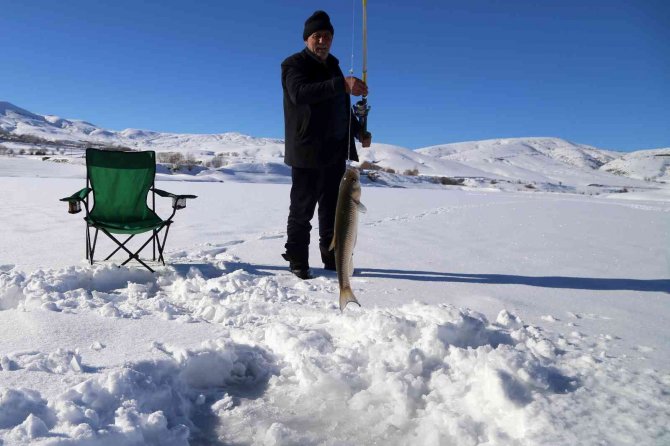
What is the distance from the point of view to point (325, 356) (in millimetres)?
2053

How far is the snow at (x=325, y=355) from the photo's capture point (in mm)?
1548

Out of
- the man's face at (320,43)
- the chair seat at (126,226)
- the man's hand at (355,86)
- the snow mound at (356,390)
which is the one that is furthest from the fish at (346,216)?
the chair seat at (126,226)

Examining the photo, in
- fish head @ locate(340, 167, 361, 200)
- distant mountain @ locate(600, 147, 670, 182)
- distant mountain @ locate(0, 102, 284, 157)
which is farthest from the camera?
distant mountain @ locate(0, 102, 284, 157)

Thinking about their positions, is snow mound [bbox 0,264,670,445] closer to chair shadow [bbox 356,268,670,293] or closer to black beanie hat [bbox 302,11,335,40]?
chair shadow [bbox 356,268,670,293]

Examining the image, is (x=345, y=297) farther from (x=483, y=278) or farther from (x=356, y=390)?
(x=483, y=278)

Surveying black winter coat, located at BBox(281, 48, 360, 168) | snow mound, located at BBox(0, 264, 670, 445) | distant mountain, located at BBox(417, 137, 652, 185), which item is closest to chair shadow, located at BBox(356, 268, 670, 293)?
black winter coat, located at BBox(281, 48, 360, 168)

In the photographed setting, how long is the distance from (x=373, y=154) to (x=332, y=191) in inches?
2840

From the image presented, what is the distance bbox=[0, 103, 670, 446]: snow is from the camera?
60.9 inches

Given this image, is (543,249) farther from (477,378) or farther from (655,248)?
(477,378)

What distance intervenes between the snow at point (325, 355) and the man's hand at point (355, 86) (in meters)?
1.40

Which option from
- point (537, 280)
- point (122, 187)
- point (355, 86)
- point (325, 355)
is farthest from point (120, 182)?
point (537, 280)

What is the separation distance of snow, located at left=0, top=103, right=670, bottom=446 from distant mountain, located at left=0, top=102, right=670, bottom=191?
880 inches

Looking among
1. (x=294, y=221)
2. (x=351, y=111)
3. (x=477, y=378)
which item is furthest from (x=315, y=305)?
(x=351, y=111)

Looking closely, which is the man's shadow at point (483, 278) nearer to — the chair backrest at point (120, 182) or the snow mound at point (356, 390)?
the chair backrest at point (120, 182)
